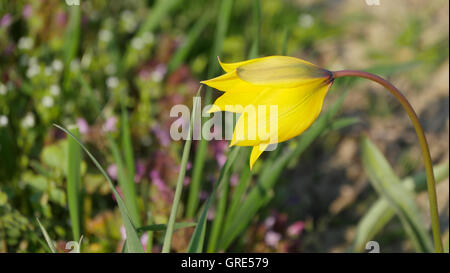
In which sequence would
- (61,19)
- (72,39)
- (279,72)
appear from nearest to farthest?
(279,72) → (72,39) → (61,19)

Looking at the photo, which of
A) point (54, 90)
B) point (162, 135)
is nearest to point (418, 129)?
point (162, 135)

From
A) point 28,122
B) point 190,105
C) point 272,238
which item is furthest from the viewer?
point 190,105

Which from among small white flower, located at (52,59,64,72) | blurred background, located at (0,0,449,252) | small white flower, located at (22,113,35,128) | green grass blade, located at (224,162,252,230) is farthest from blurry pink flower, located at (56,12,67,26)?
green grass blade, located at (224,162,252,230)

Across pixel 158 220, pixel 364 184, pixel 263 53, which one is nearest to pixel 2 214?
pixel 158 220

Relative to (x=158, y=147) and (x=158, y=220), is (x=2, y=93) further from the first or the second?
(x=158, y=220)

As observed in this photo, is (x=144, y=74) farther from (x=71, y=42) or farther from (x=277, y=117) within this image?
(x=277, y=117)

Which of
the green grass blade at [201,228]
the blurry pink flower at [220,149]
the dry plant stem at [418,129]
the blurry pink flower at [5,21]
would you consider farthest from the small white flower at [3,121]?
the dry plant stem at [418,129]

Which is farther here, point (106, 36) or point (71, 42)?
point (106, 36)
